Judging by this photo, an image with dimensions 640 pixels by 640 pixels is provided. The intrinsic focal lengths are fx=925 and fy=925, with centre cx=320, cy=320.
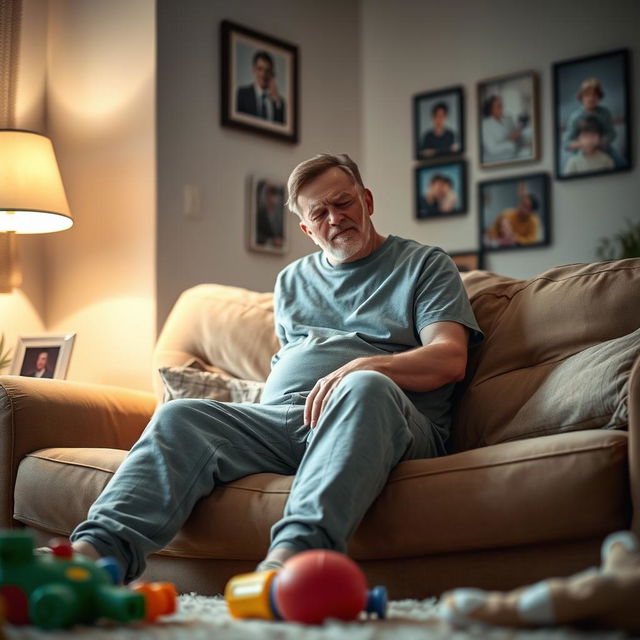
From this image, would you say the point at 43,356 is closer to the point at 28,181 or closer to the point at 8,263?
the point at 8,263

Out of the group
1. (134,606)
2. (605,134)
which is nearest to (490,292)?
(134,606)

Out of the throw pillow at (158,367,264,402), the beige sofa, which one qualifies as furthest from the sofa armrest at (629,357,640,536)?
the throw pillow at (158,367,264,402)

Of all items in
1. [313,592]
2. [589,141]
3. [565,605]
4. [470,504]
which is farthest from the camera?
[589,141]

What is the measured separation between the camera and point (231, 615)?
1.39 m

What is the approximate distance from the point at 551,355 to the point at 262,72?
214 cm

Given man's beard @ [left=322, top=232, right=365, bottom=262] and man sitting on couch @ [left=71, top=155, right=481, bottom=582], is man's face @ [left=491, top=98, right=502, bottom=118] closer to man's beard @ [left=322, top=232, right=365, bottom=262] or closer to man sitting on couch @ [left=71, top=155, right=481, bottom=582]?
man sitting on couch @ [left=71, top=155, right=481, bottom=582]

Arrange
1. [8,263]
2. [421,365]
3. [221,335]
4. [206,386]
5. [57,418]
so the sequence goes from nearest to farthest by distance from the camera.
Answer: [421,365] → [57,418] → [206,386] → [221,335] → [8,263]

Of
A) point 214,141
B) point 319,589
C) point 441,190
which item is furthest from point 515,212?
point 319,589

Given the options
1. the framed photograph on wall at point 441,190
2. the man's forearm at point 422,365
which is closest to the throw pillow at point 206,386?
the man's forearm at point 422,365

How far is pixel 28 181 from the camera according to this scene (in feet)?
9.62

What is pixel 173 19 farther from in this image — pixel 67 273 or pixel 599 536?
pixel 599 536

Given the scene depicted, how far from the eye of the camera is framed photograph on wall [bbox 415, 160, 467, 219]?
4.43 meters

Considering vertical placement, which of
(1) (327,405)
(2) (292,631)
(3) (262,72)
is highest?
(3) (262,72)

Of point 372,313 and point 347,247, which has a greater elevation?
point 347,247
